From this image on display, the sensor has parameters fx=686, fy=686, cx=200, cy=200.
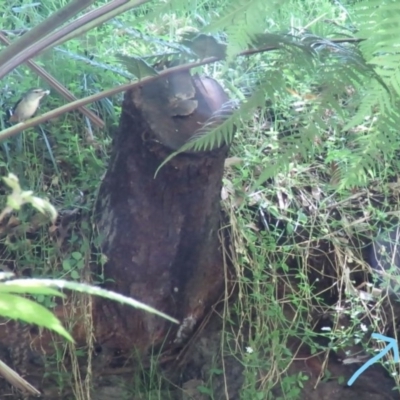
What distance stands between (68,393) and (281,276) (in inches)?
20.4

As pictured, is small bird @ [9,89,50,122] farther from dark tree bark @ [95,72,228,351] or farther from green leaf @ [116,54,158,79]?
green leaf @ [116,54,158,79]

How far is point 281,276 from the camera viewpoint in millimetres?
1529

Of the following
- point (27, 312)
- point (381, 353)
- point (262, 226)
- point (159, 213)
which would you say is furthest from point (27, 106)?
point (27, 312)

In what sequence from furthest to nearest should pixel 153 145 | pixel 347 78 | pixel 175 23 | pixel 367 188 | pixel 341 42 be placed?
pixel 175 23
pixel 367 188
pixel 153 145
pixel 341 42
pixel 347 78

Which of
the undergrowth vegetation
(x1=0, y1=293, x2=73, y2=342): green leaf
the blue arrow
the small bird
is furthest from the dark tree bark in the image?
(x1=0, y1=293, x2=73, y2=342): green leaf

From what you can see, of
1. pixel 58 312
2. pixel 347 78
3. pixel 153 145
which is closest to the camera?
pixel 347 78

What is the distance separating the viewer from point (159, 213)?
52.0 inches

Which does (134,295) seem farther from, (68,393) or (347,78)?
(347,78)

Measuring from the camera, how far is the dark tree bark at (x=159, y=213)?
1255 millimetres

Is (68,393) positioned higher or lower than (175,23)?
lower

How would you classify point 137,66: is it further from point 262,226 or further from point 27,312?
point 27,312

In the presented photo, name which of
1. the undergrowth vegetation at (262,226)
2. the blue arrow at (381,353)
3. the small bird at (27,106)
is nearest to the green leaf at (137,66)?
the undergrowth vegetation at (262,226)

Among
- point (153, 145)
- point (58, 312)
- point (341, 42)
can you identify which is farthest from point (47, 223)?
point (341, 42)

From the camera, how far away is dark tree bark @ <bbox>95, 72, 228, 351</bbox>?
4.12 feet
